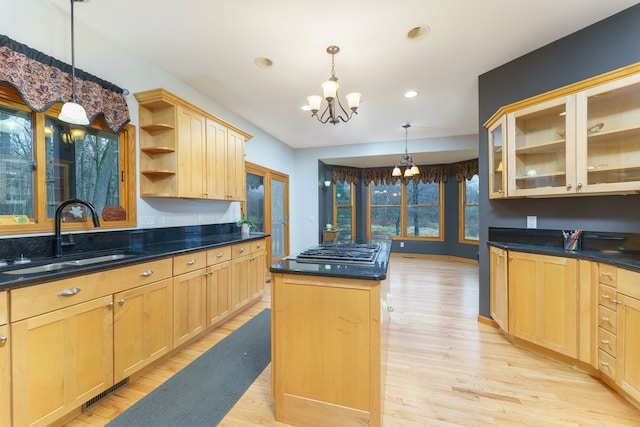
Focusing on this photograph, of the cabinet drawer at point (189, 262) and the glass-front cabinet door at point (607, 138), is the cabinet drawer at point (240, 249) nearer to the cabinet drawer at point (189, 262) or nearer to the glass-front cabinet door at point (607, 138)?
the cabinet drawer at point (189, 262)

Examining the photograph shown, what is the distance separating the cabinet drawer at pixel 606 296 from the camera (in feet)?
5.89

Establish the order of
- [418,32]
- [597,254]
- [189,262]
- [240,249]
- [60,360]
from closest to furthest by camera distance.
→ [60,360] → [597,254] → [418,32] → [189,262] → [240,249]

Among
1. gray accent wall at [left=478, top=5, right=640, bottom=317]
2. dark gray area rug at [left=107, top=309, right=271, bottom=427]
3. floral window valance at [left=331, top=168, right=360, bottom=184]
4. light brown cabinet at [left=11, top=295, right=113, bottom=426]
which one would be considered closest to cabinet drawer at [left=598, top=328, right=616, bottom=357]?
gray accent wall at [left=478, top=5, right=640, bottom=317]

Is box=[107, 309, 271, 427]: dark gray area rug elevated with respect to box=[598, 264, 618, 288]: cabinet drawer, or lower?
lower

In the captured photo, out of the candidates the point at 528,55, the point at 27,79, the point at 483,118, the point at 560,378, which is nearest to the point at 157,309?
the point at 27,79

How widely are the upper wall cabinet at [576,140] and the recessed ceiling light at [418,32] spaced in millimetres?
1061

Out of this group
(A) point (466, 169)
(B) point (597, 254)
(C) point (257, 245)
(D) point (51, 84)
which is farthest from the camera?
(A) point (466, 169)

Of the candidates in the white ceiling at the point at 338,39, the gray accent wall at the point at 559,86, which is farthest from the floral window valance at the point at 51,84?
the gray accent wall at the point at 559,86

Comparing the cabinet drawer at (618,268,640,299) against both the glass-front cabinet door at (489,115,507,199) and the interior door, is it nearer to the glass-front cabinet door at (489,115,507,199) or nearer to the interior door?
the glass-front cabinet door at (489,115,507,199)

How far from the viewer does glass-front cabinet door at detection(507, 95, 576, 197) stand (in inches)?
84.5

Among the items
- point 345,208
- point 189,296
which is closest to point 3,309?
point 189,296

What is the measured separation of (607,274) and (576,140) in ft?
3.41

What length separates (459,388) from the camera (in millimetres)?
1867

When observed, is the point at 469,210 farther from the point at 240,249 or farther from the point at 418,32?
the point at 240,249
